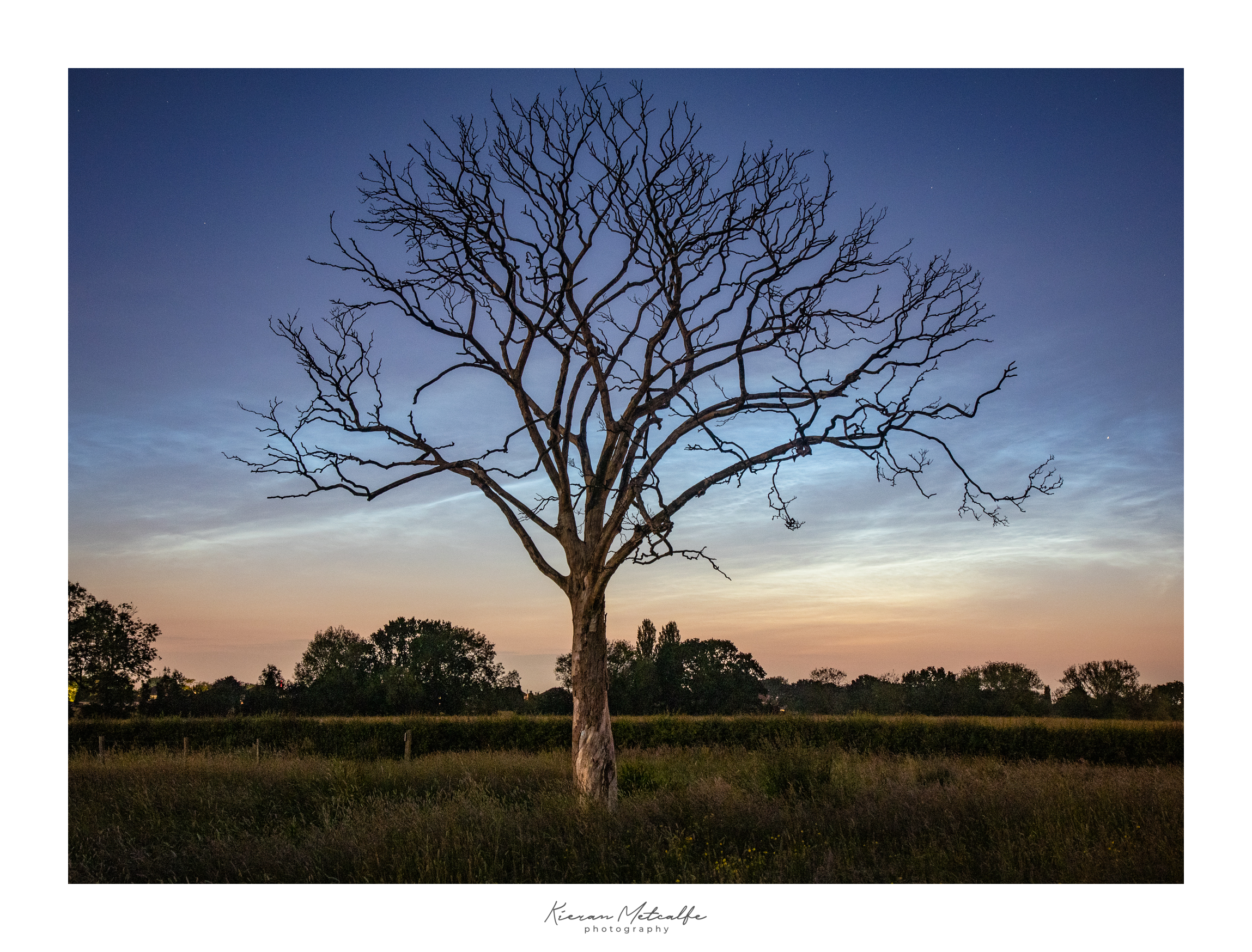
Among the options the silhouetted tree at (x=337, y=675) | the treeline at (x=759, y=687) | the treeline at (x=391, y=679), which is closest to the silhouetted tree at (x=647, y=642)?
the treeline at (x=759, y=687)

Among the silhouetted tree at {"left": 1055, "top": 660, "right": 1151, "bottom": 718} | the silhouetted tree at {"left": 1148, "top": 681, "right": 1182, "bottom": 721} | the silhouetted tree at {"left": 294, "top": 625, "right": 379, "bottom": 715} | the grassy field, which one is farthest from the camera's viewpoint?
the silhouetted tree at {"left": 294, "top": 625, "right": 379, "bottom": 715}

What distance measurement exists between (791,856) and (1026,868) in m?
1.81

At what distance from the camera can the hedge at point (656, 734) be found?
17.8 metres

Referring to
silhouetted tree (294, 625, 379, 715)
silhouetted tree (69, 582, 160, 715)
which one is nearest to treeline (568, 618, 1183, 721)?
silhouetted tree (69, 582, 160, 715)

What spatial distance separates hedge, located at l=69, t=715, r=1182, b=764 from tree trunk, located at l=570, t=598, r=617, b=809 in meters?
10.3

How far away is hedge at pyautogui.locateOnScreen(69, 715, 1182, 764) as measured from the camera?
58.3ft

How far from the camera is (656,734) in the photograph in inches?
770

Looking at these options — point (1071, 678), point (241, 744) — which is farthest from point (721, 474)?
point (241, 744)

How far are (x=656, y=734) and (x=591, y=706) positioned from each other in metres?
12.7

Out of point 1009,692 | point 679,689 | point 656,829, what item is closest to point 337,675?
point 679,689

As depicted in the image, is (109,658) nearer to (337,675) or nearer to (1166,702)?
(337,675)

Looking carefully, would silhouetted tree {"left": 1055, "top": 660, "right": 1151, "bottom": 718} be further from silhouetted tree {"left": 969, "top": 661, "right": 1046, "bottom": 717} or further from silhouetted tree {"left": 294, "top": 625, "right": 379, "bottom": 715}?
silhouetted tree {"left": 294, "top": 625, "right": 379, "bottom": 715}
